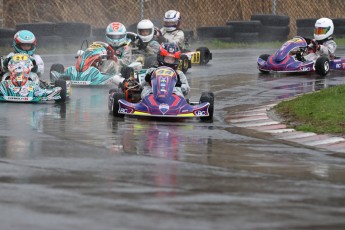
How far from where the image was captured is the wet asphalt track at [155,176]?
7344 mm

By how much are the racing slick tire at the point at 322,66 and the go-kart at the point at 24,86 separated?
264 inches

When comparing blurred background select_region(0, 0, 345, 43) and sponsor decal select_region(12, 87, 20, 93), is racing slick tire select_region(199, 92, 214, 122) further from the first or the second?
blurred background select_region(0, 0, 345, 43)

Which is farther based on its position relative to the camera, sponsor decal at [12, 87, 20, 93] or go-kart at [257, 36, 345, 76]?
go-kart at [257, 36, 345, 76]

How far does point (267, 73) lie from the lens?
22.0m

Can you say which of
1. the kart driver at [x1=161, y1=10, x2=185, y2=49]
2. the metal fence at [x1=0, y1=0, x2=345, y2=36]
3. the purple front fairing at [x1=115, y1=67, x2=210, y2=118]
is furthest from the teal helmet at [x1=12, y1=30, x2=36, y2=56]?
the metal fence at [x1=0, y1=0, x2=345, y2=36]

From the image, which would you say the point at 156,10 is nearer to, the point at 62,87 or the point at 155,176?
the point at 62,87

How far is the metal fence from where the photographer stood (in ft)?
99.2

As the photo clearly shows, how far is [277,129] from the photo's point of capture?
43.1 feet

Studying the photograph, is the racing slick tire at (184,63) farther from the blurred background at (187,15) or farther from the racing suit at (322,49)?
the blurred background at (187,15)

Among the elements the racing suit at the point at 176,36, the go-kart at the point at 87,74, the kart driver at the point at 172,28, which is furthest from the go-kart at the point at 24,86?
the kart driver at the point at 172,28

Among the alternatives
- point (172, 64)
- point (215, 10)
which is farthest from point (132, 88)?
point (215, 10)

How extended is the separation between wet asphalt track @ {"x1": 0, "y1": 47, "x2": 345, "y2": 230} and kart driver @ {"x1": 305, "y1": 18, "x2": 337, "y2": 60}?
8040 millimetres

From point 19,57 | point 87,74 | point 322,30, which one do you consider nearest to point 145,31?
point 87,74

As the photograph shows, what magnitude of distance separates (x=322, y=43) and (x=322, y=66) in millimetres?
1711
